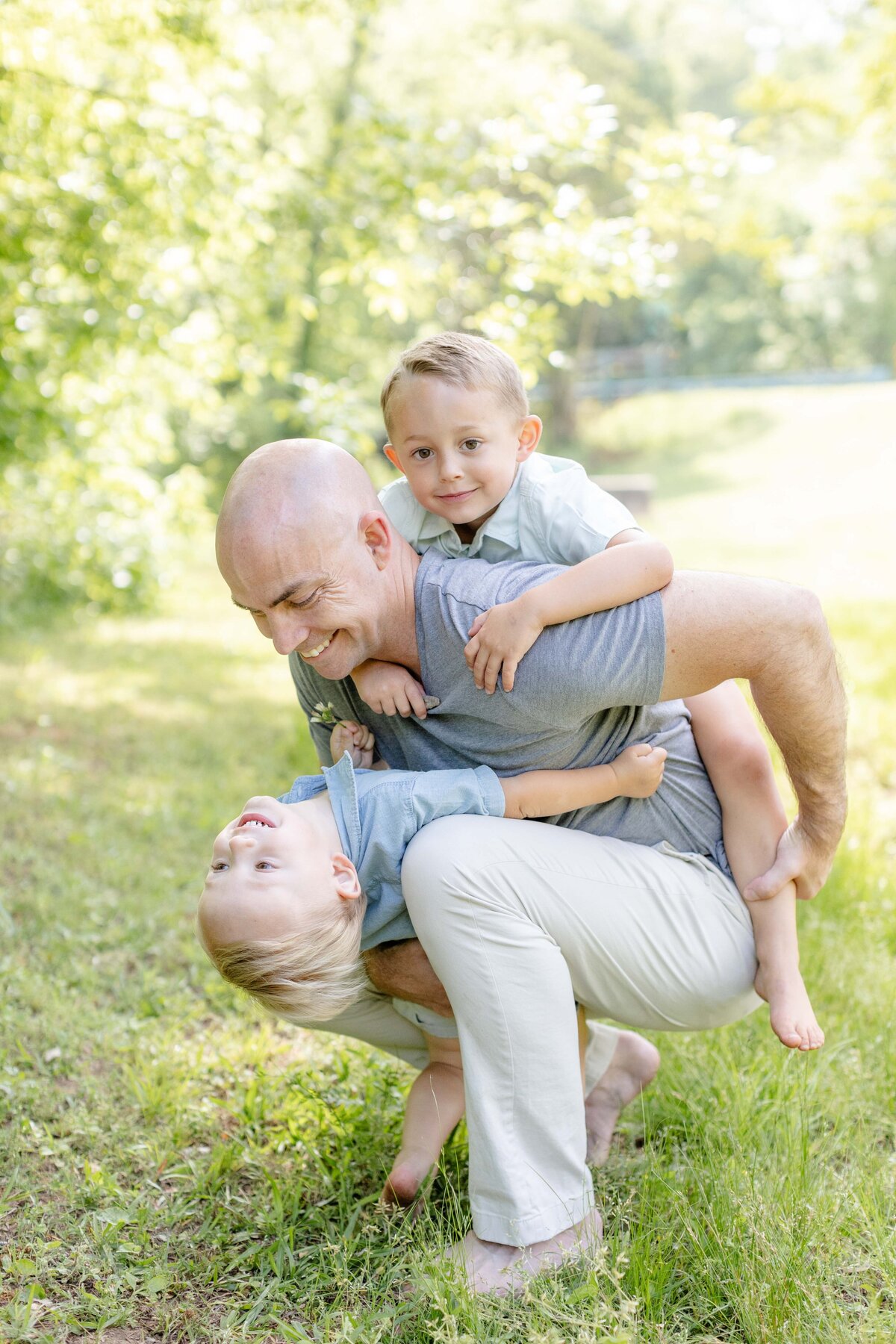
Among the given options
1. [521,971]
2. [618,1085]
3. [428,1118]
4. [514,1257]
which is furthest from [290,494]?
[618,1085]

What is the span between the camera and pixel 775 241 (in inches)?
395

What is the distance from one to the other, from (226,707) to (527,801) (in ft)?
15.2

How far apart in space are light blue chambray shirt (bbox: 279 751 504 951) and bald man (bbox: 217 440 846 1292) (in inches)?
2.4

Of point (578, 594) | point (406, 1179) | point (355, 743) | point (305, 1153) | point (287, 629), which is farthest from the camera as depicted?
point (305, 1153)

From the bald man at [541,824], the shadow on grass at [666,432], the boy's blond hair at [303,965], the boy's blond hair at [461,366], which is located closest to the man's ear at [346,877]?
the boy's blond hair at [303,965]

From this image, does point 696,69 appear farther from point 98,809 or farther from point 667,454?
point 98,809

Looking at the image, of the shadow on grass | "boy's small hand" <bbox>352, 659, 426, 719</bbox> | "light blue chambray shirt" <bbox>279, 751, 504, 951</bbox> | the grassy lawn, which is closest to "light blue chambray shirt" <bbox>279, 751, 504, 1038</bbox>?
"light blue chambray shirt" <bbox>279, 751, 504, 951</bbox>

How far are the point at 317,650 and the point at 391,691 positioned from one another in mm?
163

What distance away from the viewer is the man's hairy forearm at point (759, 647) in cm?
211

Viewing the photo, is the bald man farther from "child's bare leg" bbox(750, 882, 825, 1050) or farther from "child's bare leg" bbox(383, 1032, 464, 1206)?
"child's bare leg" bbox(383, 1032, 464, 1206)

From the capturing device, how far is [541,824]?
227cm

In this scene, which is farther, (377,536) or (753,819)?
(753,819)

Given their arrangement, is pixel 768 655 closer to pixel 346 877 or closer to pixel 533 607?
pixel 533 607

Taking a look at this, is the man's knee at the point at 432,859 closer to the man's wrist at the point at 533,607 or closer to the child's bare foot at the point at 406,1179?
the man's wrist at the point at 533,607
